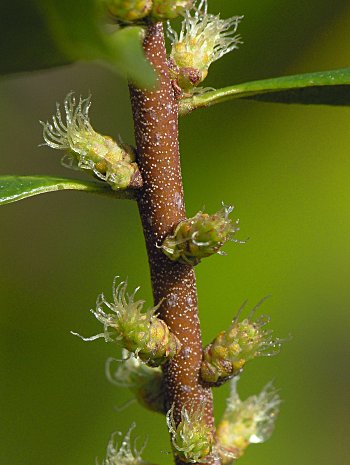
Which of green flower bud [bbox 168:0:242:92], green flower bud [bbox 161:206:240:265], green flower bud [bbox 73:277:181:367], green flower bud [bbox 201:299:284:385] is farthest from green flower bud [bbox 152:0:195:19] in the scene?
green flower bud [bbox 201:299:284:385]

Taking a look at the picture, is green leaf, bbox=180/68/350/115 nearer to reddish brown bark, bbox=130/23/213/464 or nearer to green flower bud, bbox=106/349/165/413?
reddish brown bark, bbox=130/23/213/464

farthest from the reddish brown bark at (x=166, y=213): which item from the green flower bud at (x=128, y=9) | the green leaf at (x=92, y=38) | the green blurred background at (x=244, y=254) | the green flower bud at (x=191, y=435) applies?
the green blurred background at (x=244, y=254)

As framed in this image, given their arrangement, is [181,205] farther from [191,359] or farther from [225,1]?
[225,1]

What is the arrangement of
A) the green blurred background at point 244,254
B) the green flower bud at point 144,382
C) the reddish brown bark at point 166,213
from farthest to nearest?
the green blurred background at point 244,254
the green flower bud at point 144,382
the reddish brown bark at point 166,213

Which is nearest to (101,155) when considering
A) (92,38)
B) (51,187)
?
(51,187)

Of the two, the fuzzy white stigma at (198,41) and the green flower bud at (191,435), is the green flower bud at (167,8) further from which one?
the green flower bud at (191,435)

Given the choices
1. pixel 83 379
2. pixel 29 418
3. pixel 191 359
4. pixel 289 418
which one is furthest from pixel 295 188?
pixel 191 359
